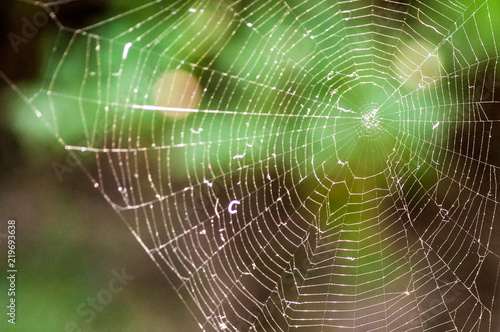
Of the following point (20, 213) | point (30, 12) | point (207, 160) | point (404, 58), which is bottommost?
point (20, 213)

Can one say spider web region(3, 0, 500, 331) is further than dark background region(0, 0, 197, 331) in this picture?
No

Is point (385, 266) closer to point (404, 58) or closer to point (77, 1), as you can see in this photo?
point (404, 58)

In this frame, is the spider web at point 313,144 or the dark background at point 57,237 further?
the dark background at point 57,237

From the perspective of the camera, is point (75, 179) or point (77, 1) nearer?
point (77, 1)

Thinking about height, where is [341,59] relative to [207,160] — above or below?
above

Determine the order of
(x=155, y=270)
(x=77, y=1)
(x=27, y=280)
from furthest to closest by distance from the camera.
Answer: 1. (x=155, y=270)
2. (x=27, y=280)
3. (x=77, y=1)

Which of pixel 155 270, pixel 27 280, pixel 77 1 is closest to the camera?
pixel 77 1

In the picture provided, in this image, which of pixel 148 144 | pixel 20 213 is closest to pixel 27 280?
pixel 20 213

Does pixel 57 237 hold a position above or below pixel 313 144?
below
